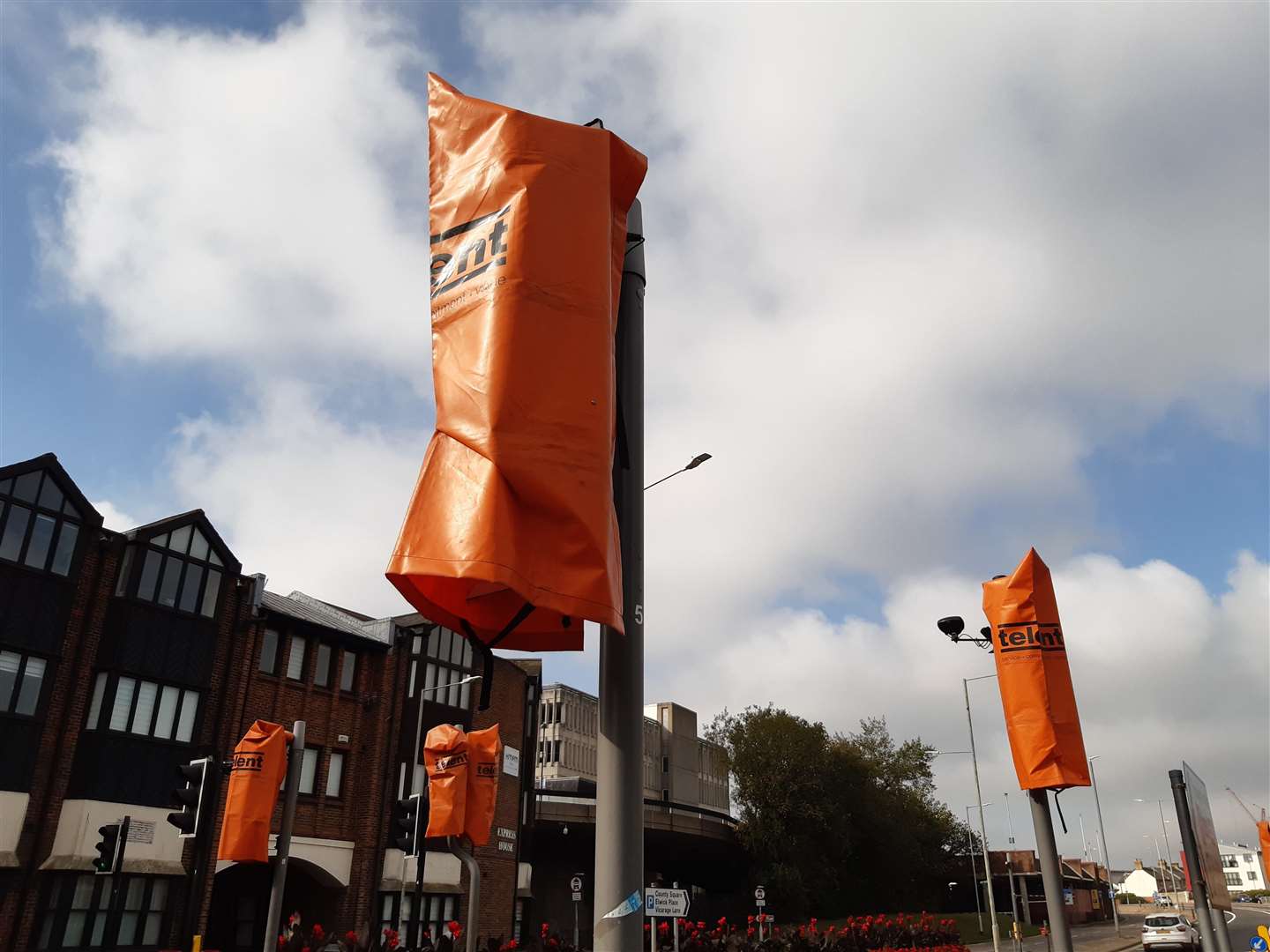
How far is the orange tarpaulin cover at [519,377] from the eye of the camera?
2.90 meters

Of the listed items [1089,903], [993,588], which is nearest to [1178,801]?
[993,588]

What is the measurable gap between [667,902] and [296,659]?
74.1 ft

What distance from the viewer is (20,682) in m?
23.1

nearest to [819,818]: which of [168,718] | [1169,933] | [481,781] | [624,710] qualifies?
[1169,933]

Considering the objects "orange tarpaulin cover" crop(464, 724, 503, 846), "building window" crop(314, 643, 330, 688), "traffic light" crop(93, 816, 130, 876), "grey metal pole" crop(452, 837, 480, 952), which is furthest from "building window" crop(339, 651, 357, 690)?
"grey metal pole" crop(452, 837, 480, 952)

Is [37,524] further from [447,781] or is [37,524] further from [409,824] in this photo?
[447,781]

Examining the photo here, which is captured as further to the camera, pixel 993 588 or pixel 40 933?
pixel 40 933

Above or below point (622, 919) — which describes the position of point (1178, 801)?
above

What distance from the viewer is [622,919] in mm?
2896

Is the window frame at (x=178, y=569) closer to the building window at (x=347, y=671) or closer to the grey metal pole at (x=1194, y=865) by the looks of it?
the building window at (x=347, y=671)

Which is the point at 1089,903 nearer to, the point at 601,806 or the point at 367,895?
the point at 367,895

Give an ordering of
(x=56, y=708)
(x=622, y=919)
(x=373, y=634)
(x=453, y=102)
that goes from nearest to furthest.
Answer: (x=622, y=919)
(x=453, y=102)
(x=56, y=708)
(x=373, y=634)

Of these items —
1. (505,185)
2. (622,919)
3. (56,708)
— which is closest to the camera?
(622,919)

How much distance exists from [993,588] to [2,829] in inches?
944
